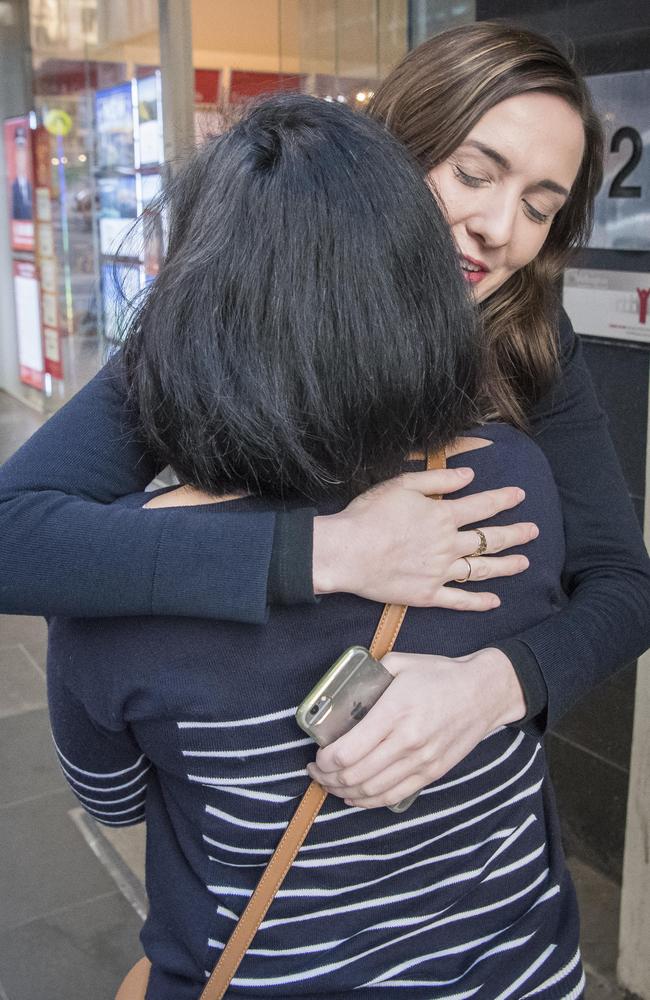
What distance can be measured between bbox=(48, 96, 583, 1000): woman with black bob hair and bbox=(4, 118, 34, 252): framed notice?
898cm

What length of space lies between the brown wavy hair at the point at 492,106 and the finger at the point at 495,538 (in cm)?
17

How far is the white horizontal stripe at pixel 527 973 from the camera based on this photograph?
1.10 meters

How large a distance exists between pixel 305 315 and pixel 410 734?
1.32ft

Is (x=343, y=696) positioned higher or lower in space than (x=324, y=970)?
higher

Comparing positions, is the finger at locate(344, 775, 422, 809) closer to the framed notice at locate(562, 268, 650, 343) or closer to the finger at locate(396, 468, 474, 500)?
the finger at locate(396, 468, 474, 500)

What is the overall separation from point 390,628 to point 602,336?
194 centimetres

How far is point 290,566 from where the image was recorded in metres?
0.99

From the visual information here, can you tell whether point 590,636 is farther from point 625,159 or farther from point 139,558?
point 625,159

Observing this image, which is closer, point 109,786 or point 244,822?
point 244,822

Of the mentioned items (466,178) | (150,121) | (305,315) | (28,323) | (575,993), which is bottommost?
(28,323)

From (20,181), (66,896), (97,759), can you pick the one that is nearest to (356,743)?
(97,759)

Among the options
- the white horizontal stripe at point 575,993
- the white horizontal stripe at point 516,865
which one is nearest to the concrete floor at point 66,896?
the white horizontal stripe at point 575,993

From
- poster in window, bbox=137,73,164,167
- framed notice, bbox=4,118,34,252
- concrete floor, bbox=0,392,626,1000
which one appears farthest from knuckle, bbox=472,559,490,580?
framed notice, bbox=4,118,34,252

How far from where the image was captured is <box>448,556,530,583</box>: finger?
42.3 inches
